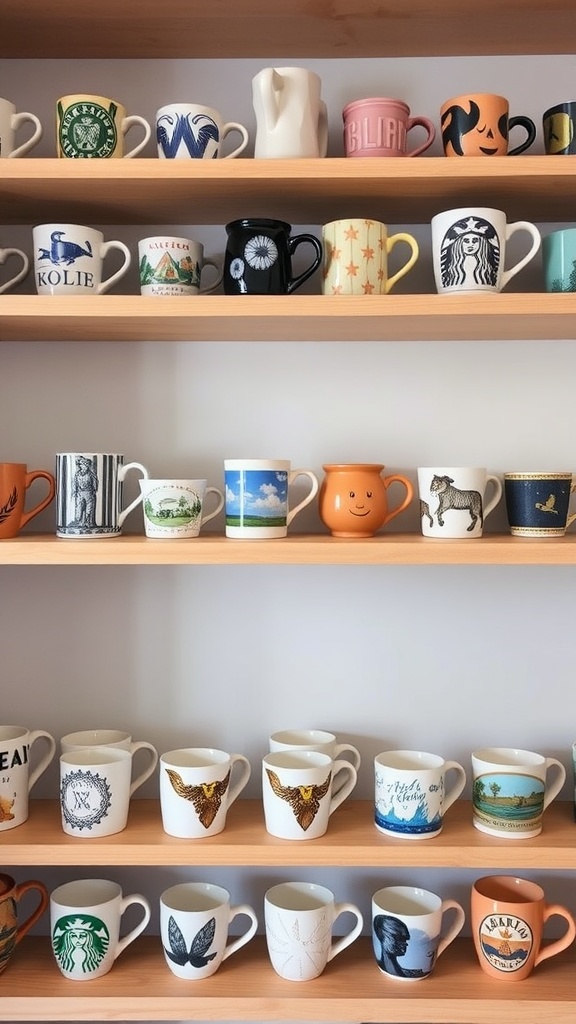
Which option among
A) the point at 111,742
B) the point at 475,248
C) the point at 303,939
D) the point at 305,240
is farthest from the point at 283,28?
the point at 303,939

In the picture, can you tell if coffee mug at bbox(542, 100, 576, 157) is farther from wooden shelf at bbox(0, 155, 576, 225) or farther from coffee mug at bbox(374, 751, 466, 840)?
coffee mug at bbox(374, 751, 466, 840)

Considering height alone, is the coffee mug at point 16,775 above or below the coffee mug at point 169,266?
below

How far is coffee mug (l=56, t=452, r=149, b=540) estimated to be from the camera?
3.34 feet

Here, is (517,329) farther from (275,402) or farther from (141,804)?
(141,804)

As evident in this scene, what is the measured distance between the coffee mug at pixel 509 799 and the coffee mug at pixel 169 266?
0.70m

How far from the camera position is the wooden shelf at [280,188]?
96cm

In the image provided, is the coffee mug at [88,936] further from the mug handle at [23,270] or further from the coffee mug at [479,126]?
the coffee mug at [479,126]

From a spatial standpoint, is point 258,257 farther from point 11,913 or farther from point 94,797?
point 11,913

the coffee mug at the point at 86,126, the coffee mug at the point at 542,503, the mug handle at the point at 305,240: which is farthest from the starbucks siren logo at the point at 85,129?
the coffee mug at the point at 542,503

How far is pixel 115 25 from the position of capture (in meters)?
1.07

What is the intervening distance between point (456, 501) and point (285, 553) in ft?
0.73

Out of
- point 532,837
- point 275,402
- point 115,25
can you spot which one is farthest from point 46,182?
point 532,837

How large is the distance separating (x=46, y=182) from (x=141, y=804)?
80 centimetres

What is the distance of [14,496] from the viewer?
1023mm
